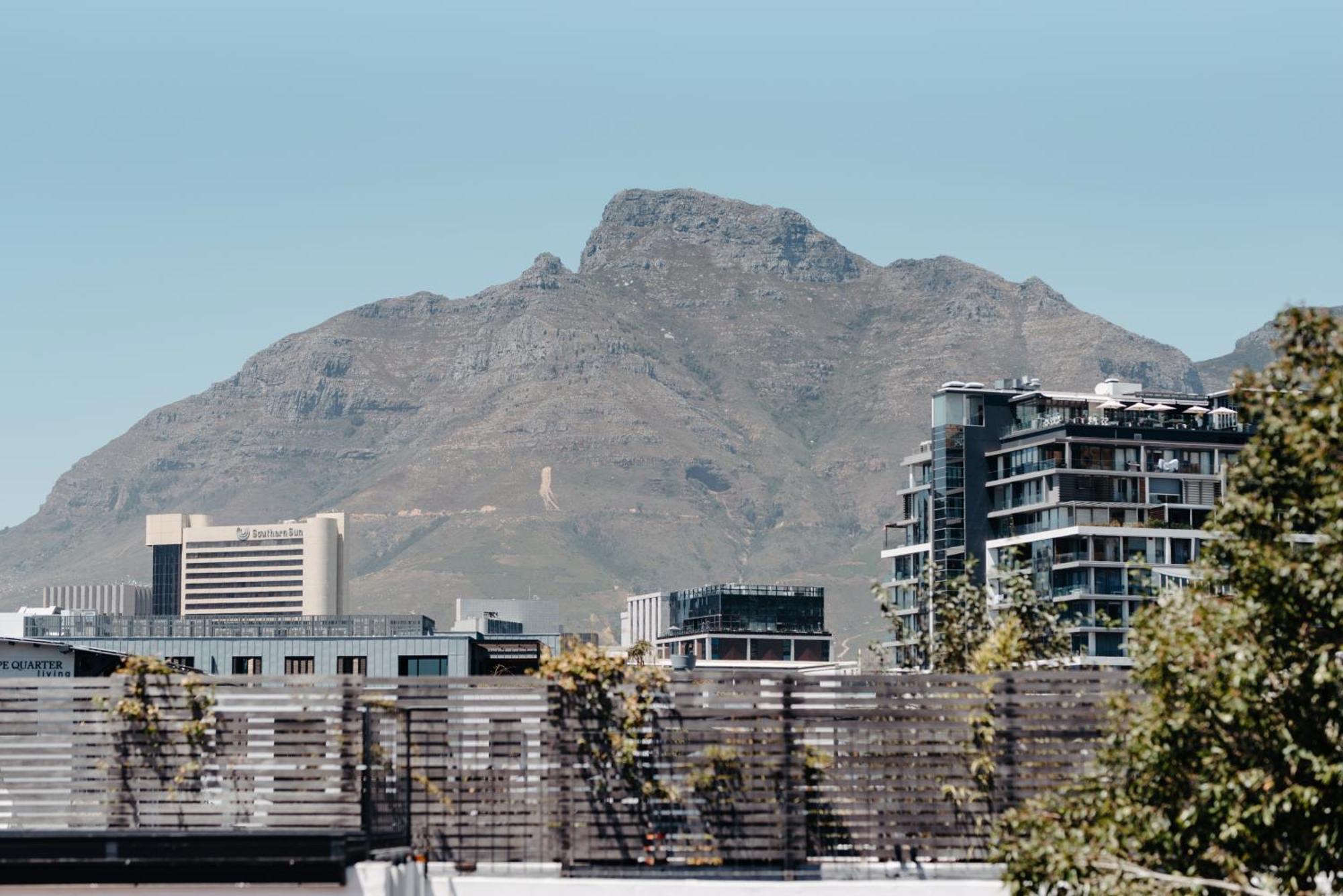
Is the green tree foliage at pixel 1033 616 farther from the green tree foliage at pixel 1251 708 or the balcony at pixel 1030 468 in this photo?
the balcony at pixel 1030 468

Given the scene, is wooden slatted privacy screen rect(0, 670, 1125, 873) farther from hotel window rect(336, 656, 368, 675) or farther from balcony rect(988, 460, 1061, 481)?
balcony rect(988, 460, 1061, 481)

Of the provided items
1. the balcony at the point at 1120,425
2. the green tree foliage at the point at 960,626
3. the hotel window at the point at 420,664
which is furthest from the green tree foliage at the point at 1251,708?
the balcony at the point at 1120,425

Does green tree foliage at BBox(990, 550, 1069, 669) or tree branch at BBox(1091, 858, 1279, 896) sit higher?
green tree foliage at BBox(990, 550, 1069, 669)

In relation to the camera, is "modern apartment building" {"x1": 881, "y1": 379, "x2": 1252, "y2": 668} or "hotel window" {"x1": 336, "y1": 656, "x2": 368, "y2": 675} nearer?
"hotel window" {"x1": 336, "y1": 656, "x2": 368, "y2": 675}

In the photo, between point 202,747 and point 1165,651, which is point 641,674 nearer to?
point 202,747

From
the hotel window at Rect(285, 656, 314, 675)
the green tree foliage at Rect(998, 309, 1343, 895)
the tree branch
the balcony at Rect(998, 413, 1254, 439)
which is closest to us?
the tree branch

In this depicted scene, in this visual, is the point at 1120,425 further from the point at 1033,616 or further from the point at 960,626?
the point at 960,626

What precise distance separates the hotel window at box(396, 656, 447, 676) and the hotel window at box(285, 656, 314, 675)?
516cm

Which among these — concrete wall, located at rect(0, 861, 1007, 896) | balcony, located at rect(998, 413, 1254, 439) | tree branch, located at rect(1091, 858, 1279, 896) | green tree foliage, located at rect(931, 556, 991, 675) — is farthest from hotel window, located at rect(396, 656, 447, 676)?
balcony, located at rect(998, 413, 1254, 439)

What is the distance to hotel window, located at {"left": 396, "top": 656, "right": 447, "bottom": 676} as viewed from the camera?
85688 mm

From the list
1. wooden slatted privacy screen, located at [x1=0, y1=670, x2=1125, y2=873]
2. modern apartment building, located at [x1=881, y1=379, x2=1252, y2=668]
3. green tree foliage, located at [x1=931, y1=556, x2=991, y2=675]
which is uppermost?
modern apartment building, located at [x1=881, y1=379, x2=1252, y2=668]

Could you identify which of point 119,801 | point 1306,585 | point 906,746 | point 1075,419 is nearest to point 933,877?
point 906,746

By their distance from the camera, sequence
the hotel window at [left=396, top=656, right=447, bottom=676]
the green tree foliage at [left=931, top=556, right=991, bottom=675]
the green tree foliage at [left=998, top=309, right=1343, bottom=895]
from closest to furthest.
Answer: the green tree foliage at [left=998, top=309, right=1343, bottom=895], the green tree foliage at [left=931, top=556, right=991, bottom=675], the hotel window at [left=396, top=656, right=447, bottom=676]

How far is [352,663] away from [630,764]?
65.3m
